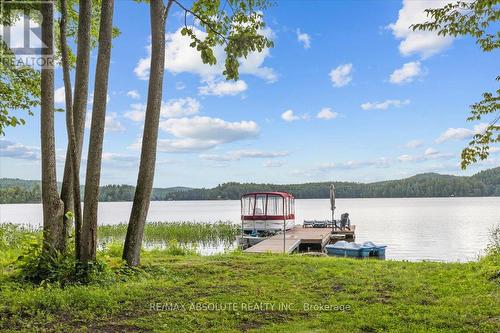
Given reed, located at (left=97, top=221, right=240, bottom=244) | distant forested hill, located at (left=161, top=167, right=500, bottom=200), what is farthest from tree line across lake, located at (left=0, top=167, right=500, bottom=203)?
reed, located at (left=97, top=221, right=240, bottom=244)

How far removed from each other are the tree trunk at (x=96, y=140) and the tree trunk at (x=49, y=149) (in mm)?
548

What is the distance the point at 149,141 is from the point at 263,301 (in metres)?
4.00

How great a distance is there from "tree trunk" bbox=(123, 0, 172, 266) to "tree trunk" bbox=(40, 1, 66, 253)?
4.35ft

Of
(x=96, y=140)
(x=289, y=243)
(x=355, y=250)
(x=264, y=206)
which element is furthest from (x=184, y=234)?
(x=96, y=140)

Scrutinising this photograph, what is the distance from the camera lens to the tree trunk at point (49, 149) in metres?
7.85

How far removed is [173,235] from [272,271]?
1785 centimetres

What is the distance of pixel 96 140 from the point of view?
791 cm

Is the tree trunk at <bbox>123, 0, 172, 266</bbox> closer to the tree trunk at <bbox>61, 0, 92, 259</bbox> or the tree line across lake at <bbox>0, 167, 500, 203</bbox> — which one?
the tree trunk at <bbox>61, 0, 92, 259</bbox>

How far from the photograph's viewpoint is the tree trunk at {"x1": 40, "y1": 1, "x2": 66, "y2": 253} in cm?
785

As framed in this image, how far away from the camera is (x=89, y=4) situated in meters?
8.15

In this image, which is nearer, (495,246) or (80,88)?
(80,88)

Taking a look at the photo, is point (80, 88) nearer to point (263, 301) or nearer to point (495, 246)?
point (263, 301)

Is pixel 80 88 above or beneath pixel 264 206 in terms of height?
above

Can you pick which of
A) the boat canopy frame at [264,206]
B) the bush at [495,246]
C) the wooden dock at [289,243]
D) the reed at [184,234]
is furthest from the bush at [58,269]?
the reed at [184,234]
